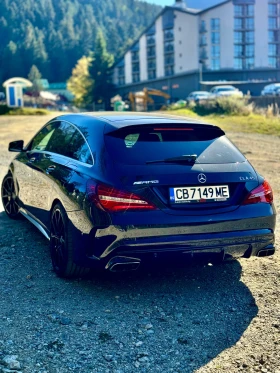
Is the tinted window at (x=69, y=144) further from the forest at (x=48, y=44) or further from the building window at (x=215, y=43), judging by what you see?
the forest at (x=48, y=44)

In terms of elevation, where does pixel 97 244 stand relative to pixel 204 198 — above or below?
below

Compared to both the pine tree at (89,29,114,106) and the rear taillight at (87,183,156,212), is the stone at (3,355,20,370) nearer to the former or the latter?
the rear taillight at (87,183,156,212)

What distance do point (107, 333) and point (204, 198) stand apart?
140cm

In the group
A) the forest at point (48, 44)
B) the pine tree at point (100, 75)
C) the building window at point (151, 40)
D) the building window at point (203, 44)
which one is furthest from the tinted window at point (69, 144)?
the forest at point (48, 44)

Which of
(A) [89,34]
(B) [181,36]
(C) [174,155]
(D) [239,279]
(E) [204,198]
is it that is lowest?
(D) [239,279]

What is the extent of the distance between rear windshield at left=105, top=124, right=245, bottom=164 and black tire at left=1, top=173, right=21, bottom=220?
9.69 feet

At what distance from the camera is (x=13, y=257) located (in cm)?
575

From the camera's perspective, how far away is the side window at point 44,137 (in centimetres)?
632

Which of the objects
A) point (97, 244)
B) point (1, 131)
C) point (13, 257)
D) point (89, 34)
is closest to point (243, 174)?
point (97, 244)

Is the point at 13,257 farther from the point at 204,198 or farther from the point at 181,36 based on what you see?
the point at 181,36

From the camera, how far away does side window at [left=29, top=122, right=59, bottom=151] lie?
6.32m

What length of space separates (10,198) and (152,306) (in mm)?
3754

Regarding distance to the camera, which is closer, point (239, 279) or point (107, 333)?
point (107, 333)

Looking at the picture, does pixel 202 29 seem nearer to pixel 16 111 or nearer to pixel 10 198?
pixel 16 111
